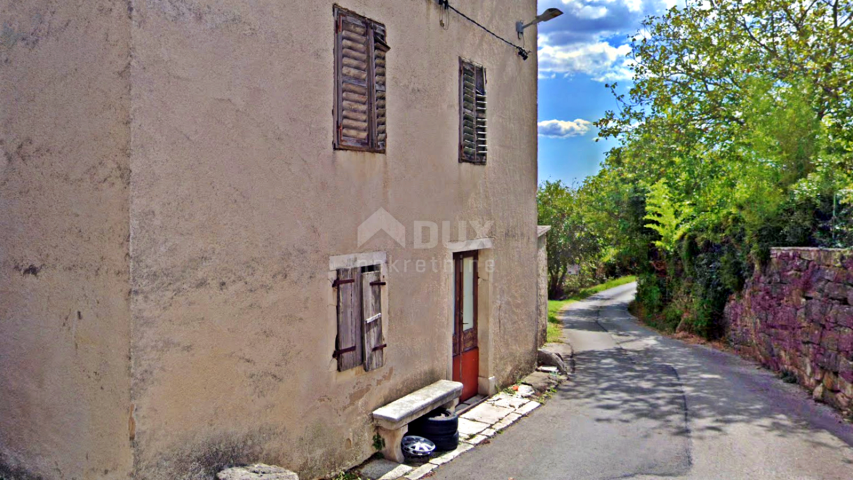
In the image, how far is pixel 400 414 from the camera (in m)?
6.26

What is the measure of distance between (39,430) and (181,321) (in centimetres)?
159

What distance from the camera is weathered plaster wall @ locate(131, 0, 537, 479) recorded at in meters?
4.21

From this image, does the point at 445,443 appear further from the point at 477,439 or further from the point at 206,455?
the point at 206,455

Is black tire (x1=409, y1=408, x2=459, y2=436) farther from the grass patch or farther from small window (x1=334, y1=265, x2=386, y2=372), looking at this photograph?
the grass patch

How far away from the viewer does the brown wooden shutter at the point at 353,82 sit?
5805 mm

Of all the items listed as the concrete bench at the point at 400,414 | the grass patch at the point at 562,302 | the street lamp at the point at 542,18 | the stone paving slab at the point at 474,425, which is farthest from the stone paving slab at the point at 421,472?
the grass patch at the point at 562,302

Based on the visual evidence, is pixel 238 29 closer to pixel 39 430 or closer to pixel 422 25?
pixel 422 25

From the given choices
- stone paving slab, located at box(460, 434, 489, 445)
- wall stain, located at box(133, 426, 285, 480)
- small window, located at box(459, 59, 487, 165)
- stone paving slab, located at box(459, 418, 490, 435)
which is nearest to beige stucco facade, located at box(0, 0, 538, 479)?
wall stain, located at box(133, 426, 285, 480)

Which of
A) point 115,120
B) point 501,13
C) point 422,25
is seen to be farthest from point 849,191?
point 115,120

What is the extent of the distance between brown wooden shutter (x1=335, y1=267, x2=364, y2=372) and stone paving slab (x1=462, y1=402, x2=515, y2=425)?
262 centimetres

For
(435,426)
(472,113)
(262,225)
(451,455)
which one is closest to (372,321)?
(435,426)

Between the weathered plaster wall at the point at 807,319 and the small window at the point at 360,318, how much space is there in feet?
20.3

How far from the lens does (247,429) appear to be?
16.0 feet

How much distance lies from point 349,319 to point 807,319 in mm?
7431
